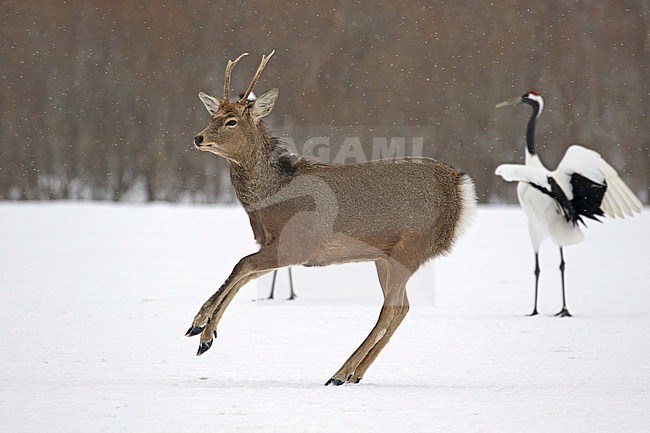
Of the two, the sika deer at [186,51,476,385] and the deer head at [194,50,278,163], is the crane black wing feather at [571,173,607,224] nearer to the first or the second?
the sika deer at [186,51,476,385]

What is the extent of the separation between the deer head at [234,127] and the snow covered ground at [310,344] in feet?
5.38

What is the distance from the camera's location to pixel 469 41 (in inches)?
893

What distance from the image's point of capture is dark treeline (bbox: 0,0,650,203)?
21875 millimetres

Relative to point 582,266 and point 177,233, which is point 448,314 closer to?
point 582,266

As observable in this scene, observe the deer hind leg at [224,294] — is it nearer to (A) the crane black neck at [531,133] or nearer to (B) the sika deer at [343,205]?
(B) the sika deer at [343,205]

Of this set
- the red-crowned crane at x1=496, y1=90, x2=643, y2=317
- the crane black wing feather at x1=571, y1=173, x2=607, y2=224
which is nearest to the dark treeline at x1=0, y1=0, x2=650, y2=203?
the red-crowned crane at x1=496, y1=90, x2=643, y2=317

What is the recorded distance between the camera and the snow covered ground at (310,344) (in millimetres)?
5363

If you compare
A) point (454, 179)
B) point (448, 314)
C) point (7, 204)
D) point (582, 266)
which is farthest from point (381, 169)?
point (7, 204)

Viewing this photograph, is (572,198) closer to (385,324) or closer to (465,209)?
(465,209)

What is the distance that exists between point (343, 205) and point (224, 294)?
1.12 metres

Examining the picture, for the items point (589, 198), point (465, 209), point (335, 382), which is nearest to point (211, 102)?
point (465, 209)

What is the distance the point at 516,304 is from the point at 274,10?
14.0 m

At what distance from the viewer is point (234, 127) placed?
620 centimetres

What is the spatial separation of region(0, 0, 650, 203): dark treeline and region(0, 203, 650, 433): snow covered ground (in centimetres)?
639
